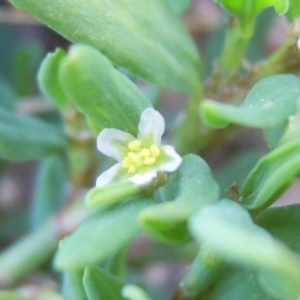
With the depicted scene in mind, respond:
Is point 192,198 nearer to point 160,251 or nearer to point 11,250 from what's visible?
point 11,250

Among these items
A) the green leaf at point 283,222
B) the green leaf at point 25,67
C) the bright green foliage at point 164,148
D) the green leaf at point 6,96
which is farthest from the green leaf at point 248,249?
the green leaf at point 25,67

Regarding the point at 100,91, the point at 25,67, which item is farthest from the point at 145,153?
the point at 25,67

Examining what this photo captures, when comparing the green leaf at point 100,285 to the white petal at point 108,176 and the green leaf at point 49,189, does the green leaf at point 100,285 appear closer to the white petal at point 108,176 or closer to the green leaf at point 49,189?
the white petal at point 108,176

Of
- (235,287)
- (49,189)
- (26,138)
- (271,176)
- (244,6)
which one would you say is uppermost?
(244,6)

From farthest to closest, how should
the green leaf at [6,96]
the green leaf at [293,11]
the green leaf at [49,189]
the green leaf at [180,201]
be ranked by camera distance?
1. the green leaf at [6,96]
2. the green leaf at [49,189]
3. the green leaf at [293,11]
4. the green leaf at [180,201]

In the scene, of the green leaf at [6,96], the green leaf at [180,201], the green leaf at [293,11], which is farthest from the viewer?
the green leaf at [6,96]

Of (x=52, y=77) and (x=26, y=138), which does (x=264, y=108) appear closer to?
(x=52, y=77)
